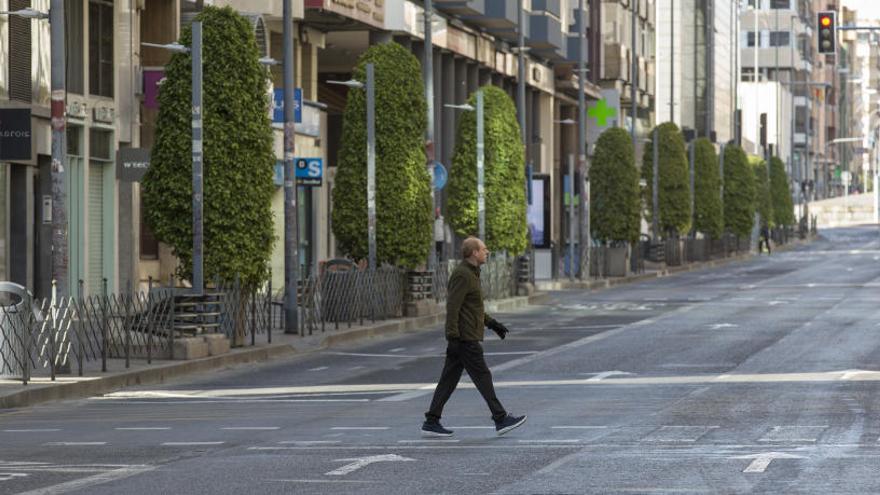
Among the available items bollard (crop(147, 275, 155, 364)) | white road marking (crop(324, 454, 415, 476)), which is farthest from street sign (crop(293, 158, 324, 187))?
white road marking (crop(324, 454, 415, 476))

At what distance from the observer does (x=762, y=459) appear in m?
16.6

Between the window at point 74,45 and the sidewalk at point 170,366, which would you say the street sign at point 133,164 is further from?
the sidewalk at point 170,366

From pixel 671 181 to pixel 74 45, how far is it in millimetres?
56045

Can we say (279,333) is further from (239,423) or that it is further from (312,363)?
(239,423)

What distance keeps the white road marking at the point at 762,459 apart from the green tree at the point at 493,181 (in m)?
38.1

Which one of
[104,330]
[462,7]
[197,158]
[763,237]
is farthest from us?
[763,237]

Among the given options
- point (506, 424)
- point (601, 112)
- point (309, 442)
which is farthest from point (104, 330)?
point (601, 112)

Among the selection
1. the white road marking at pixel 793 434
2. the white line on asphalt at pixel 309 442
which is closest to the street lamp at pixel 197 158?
the white line on asphalt at pixel 309 442

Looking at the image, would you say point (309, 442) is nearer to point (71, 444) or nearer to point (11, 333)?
point (71, 444)

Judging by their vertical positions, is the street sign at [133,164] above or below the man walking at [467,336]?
above

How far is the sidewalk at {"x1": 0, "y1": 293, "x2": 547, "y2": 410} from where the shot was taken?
24.5 meters

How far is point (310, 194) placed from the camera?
59.0 m

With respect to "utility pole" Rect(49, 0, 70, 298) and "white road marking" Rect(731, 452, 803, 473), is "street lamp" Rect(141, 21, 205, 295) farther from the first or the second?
"white road marking" Rect(731, 452, 803, 473)

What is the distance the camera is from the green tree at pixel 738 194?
116062 mm
